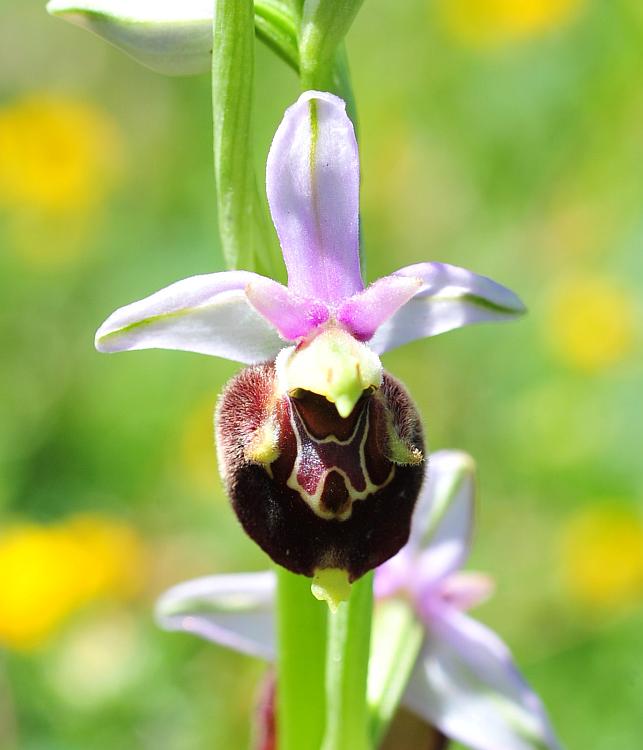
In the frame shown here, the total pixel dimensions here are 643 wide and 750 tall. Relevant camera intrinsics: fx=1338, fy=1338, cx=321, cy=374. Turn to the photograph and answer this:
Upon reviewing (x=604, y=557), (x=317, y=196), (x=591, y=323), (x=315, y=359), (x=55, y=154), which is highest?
(x=317, y=196)

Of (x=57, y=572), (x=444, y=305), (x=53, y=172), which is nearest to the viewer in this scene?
(x=444, y=305)

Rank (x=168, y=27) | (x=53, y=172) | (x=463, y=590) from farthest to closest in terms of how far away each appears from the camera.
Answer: (x=53, y=172), (x=463, y=590), (x=168, y=27)

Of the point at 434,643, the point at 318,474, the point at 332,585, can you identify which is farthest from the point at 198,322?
the point at 434,643

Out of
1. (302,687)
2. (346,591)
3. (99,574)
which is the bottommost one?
(99,574)

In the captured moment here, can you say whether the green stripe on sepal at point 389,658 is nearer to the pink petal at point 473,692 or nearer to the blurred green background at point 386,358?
the pink petal at point 473,692

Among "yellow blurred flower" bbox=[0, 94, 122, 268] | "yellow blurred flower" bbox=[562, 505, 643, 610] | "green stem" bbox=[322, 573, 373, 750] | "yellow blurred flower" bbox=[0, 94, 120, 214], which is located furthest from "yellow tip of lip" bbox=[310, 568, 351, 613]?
"yellow blurred flower" bbox=[0, 94, 120, 214]

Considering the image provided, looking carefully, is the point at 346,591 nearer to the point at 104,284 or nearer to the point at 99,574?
the point at 99,574

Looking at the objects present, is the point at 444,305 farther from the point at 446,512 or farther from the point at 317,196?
the point at 446,512

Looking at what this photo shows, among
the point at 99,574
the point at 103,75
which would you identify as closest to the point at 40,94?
the point at 103,75
